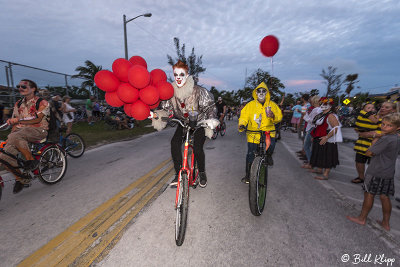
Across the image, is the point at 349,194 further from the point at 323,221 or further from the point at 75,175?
the point at 75,175

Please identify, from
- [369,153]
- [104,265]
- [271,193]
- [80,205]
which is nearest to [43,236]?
[80,205]

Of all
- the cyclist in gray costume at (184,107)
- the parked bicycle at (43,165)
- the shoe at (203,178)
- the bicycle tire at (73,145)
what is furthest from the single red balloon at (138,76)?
the bicycle tire at (73,145)

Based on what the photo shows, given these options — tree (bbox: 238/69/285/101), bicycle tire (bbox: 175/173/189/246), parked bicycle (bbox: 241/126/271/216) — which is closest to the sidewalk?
parked bicycle (bbox: 241/126/271/216)

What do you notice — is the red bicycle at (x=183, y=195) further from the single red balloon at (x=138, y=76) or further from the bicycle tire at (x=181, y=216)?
the single red balloon at (x=138, y=76)

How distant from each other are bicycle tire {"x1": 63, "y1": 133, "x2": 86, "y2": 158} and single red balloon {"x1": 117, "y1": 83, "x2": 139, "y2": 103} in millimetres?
4803

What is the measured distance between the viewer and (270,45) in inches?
157

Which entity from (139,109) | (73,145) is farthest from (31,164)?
(139,109)

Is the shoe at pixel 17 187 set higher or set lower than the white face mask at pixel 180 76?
lower

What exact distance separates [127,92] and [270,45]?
291cm

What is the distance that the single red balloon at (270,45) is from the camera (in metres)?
3.96

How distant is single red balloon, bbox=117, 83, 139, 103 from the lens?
2.55 metres

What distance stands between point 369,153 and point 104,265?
3.47 meters

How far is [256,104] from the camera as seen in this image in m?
3.96

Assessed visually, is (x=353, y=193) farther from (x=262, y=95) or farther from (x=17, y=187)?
(x=17, y=187)
